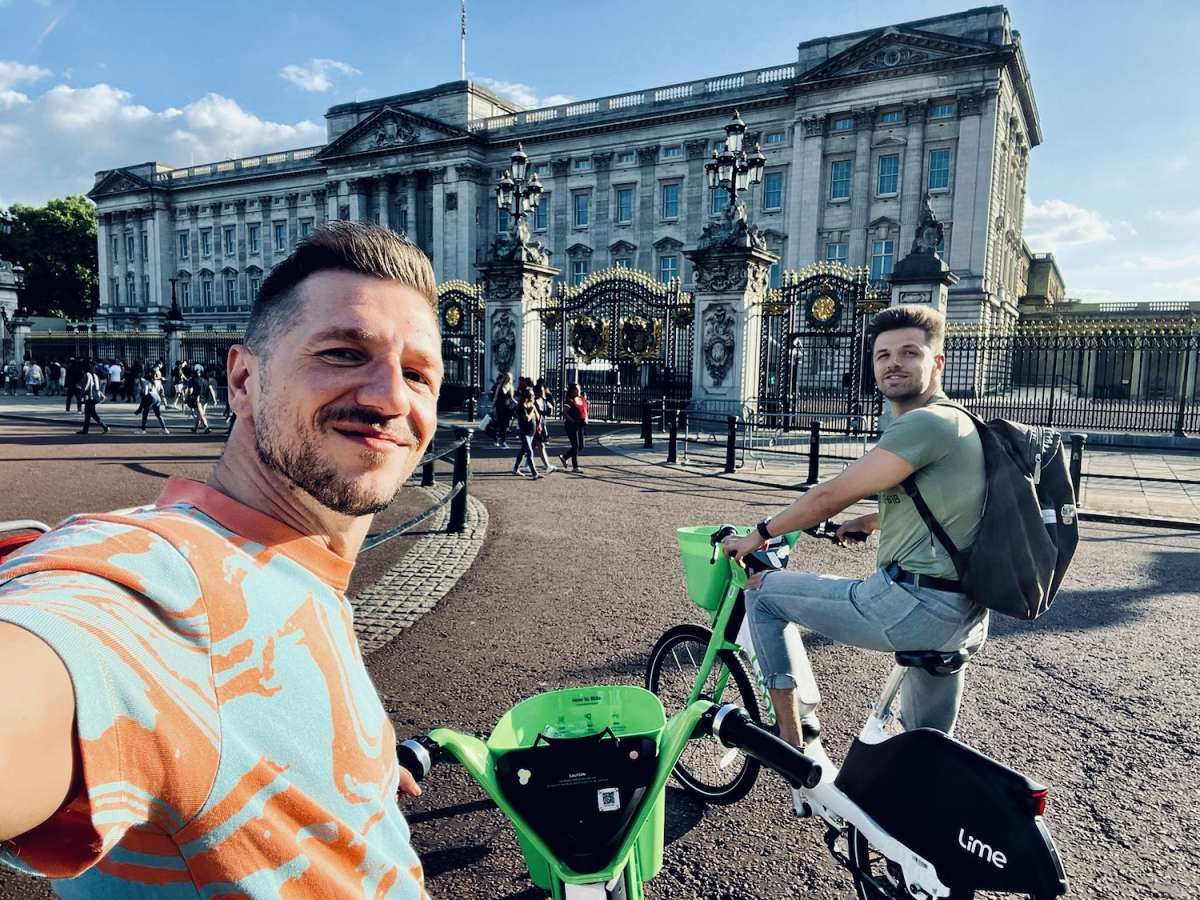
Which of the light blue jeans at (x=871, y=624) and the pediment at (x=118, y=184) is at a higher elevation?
the pediment at (x=118, y=184)

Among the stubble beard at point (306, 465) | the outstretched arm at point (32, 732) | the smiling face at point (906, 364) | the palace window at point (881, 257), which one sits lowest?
the outstretched arm at point (32, 732)

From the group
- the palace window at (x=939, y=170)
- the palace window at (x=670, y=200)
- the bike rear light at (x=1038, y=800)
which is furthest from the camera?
the palace window at (x=670, y=200)

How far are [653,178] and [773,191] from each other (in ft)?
26.3

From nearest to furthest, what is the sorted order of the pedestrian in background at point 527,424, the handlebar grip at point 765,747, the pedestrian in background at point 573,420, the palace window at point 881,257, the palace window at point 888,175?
1. the handlebar grip at point 765,747
2. the pedestrian in background at point 527,424
3. the pedestrian in background at point 573,420
4. the palace window at point 888,175
5. the palace window at point 881,257

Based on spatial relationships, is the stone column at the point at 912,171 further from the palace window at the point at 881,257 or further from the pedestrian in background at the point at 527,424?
the pedestrian in background at the point at 527,424

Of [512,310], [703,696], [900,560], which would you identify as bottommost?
[703,696]

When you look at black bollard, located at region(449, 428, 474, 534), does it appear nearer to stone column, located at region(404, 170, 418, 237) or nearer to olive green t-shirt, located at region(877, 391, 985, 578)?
olive green t-shirt, located at region(877, 391, 985, 578)

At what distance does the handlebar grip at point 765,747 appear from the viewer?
1494 millimetres

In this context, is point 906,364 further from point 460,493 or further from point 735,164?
point 735,164

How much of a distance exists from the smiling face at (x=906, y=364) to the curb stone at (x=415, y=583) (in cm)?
338

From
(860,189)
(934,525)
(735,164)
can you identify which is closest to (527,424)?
(735,164)

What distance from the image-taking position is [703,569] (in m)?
3.08

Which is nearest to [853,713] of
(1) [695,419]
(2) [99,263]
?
(1) [695,419]

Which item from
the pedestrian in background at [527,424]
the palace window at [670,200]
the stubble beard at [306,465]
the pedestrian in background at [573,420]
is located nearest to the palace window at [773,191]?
the palace window at [670,200]
